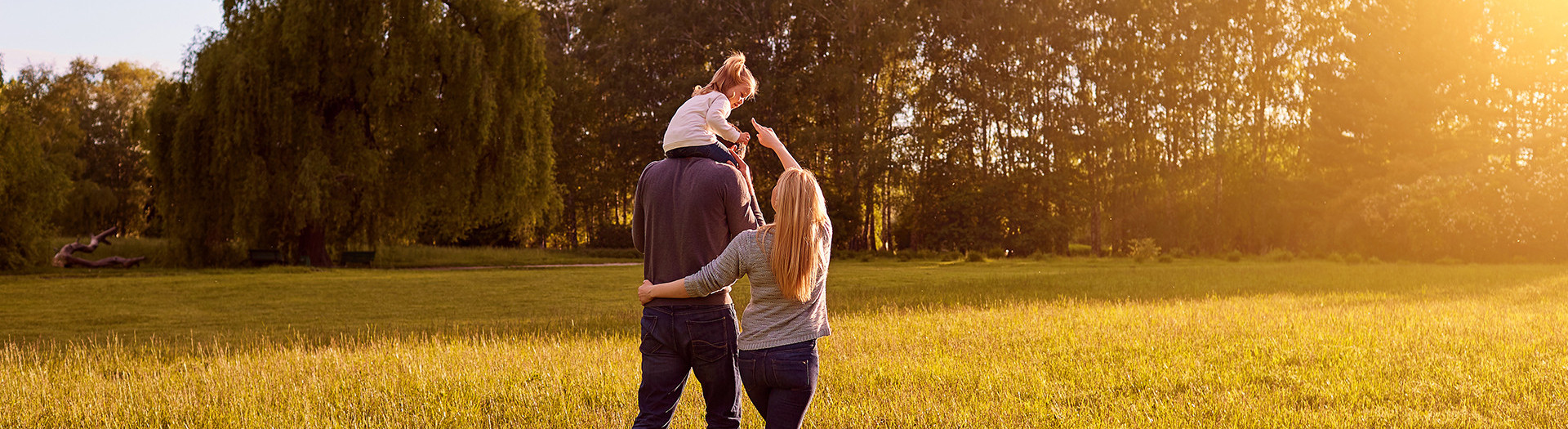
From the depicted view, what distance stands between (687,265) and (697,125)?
56 centimetres

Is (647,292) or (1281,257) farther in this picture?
(1281,257)

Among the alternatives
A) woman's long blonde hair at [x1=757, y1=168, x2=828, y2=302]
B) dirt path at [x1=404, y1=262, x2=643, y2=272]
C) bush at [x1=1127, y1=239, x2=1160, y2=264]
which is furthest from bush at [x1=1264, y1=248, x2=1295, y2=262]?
woman's long blonde hair at [x1=757, y1=168, x2=828, y2=302]

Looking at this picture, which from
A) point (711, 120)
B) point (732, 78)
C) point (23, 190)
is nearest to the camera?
point (711, 120)

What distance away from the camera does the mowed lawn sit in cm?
643

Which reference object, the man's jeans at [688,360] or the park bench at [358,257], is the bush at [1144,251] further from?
the man's jeans at [688,360]

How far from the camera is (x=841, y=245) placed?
43.6 meters

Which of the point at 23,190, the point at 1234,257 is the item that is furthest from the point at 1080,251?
the point at 23,190

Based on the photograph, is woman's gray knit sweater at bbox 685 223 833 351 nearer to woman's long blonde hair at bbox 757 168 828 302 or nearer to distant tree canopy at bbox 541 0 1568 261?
woman's long blonde hair at bbox 757 168 828 302

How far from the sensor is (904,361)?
848 centimetres

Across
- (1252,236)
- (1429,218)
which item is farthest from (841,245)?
(1429,218)

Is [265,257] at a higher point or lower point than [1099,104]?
lower

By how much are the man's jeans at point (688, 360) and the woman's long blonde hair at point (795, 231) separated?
43cm

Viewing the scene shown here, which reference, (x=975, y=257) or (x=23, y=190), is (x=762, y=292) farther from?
(x=975, y=257)

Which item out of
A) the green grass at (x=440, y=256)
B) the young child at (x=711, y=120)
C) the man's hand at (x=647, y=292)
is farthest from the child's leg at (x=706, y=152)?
the green grass at (x=440, y=256)
